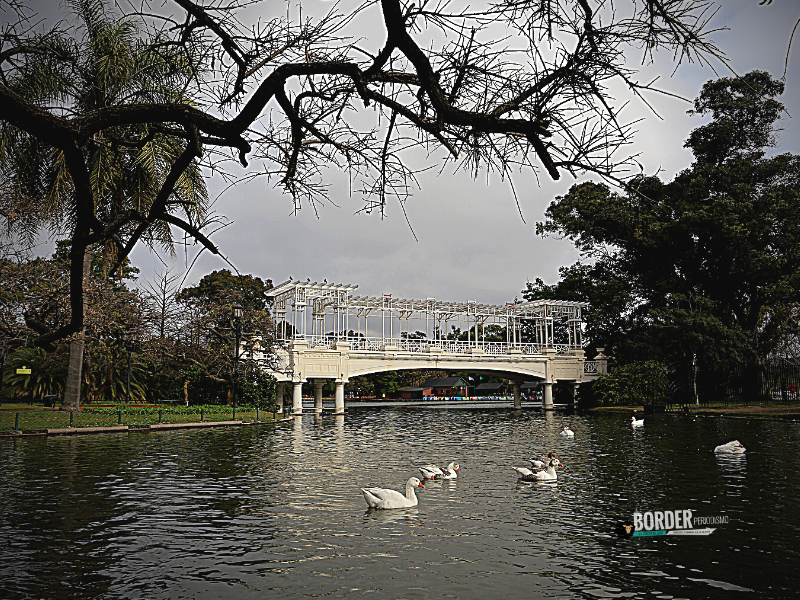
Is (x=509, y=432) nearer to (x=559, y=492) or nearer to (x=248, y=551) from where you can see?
(x=559, y=492)

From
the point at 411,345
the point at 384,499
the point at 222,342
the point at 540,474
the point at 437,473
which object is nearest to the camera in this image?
the point at 384,499

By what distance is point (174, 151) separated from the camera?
22.7ft

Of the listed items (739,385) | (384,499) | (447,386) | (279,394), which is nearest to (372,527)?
(384,499)

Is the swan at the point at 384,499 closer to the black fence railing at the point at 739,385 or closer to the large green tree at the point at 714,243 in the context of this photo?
the large green tree at the point at 714,243

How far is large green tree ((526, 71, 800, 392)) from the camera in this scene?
1636 inches

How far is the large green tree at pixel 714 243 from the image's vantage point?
136ft

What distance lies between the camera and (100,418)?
25.2 m

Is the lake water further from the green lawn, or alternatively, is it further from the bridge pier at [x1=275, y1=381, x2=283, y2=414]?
the bridge pier at [x1=275, y1=381, x2=283, y2=414]

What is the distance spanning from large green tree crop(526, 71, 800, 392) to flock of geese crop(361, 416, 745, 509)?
26.5 meters

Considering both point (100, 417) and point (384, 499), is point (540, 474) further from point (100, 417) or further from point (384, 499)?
point (100, 417)

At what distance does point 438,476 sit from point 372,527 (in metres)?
4.90

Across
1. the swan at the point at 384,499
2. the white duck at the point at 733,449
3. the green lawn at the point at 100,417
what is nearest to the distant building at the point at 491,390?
the green lawn at the point at 100,417

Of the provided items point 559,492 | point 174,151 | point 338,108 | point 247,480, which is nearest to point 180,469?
point 247,480

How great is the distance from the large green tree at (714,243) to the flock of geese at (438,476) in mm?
26479
